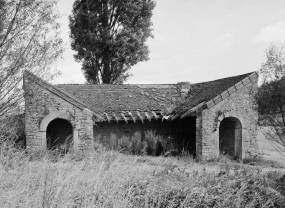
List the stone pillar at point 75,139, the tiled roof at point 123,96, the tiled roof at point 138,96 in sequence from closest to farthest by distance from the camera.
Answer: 1. the stone pillar at point 75,139
2. the tiled roof at point 138,96
3. the tiled roof at point 123,96

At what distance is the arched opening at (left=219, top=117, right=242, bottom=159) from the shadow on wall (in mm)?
1552

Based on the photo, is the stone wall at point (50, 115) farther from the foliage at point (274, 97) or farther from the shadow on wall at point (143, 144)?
the foliage at point (274, 97)

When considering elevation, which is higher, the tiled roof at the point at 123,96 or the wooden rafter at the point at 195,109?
the tiled roof at the point at 123,96

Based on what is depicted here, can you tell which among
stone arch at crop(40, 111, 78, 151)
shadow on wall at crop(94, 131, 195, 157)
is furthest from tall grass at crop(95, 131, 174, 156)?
stone arch at crop(40, 111, 78, 151)

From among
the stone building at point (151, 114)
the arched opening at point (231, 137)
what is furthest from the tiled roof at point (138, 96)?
the arched opening at point (231, 137)

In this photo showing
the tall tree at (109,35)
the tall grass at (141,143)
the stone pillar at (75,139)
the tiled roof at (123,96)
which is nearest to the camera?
the stone pillar at (75,139)

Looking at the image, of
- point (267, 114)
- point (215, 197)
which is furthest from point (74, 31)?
point (215, 197)

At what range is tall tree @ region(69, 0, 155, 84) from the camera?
20.1 meters

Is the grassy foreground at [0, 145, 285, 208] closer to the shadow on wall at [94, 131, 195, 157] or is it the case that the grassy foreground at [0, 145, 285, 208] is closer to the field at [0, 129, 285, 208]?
the field at [0, 129, 285, 208]

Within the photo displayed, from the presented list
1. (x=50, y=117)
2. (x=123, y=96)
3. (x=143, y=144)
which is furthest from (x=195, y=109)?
(x=50, y=117)

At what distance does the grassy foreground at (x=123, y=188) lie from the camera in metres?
5.12

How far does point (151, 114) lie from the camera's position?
15.4 m

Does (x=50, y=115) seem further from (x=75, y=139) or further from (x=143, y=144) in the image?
(x=143, y=144)

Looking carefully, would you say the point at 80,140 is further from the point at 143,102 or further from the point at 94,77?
the point at 94,77
